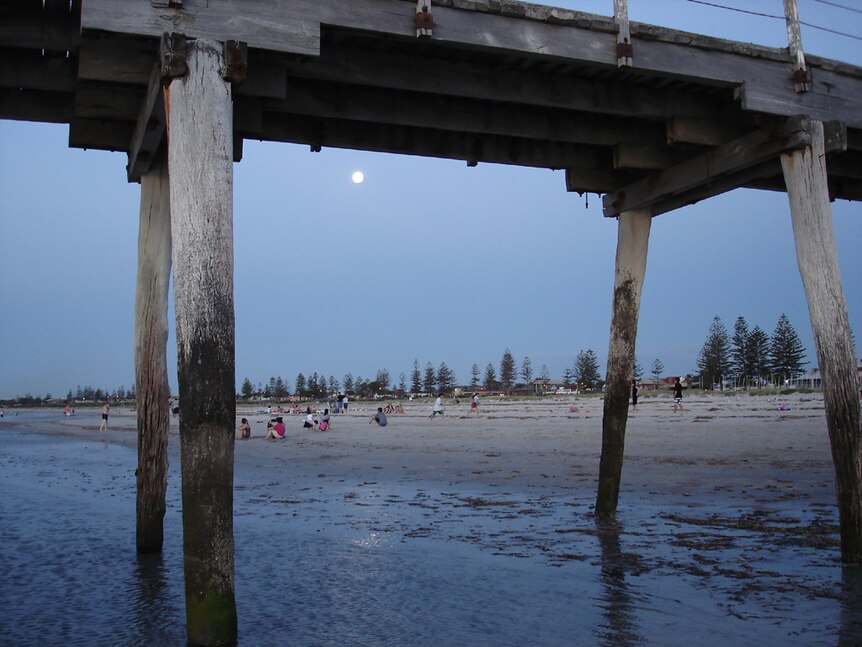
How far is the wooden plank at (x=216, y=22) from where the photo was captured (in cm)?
577

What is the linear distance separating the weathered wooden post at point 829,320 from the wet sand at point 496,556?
707 millimetres

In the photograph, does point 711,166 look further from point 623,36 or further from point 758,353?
Result: point 758,353

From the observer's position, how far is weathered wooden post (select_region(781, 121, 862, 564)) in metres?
7.80

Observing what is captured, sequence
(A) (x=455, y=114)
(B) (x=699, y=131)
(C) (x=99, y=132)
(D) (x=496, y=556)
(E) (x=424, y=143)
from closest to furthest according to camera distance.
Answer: (D) (x=496, y=556) → (C) (x=99, y=132) → (A) (x=455, y=114) → (B) (x=699, y=131) → (E) (x=424, y=143)

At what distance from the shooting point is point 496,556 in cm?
841

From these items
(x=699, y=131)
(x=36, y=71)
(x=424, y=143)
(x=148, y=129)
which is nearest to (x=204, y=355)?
(x=148, y=129)

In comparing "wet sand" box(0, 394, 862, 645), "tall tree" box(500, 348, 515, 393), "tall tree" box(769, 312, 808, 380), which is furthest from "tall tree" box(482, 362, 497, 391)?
"wet sand" box(0, 394, 862, 645)

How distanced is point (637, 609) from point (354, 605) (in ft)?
8.65

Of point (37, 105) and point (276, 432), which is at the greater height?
point (37, 105)

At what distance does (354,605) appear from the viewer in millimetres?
6801

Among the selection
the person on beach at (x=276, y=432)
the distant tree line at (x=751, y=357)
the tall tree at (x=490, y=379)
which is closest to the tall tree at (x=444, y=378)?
the tall tree at (x=490, y=379)

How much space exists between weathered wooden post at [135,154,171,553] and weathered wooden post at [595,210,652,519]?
603 centimetres

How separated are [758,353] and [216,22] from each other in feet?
384

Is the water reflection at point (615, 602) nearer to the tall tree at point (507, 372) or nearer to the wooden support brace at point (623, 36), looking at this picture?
the wooden support brace at point (623, 36)
